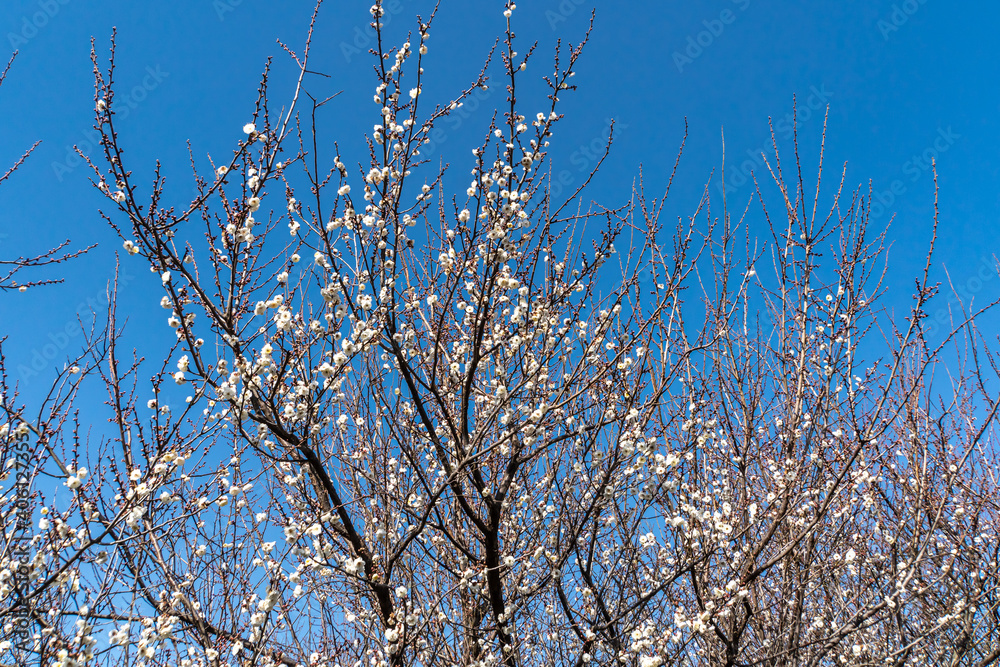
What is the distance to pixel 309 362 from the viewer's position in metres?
3.53

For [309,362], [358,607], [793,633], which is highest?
[309,362]

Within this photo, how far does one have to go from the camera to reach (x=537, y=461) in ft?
17.2

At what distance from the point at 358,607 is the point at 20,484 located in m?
2.59

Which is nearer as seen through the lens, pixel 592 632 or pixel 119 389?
pixel 119 389

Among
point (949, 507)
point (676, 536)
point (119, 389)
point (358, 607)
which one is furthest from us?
point (949, 507)

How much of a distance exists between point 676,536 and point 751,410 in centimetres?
141

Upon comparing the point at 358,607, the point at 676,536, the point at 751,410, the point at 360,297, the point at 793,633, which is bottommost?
the point at 793,633

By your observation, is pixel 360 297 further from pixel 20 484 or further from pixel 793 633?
pixel 793 633

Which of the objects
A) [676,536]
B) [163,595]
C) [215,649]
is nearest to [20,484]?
[163,595]

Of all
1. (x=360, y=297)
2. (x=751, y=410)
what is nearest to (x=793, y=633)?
(x=751, y=410)

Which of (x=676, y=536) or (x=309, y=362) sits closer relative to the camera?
(x=309, y=362)

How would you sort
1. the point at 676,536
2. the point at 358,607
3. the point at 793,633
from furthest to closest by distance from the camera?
the point at 358,607, the point at 676,536, the point at 793,633

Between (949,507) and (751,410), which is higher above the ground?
(751,410)

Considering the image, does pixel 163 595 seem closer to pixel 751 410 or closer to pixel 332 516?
pixel 332 516
